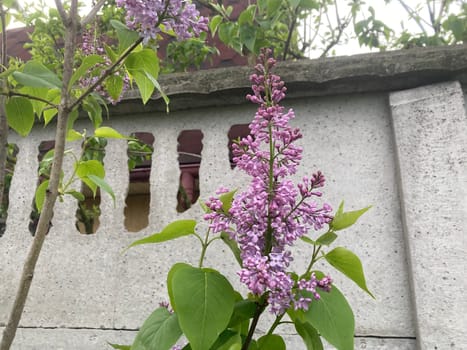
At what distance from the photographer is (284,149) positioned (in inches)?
29.0

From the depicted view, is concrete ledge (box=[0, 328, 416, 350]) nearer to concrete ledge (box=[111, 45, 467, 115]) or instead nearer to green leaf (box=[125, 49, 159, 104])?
concrete ledge (box=[111, 45, 467, 115])

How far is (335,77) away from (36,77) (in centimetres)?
88

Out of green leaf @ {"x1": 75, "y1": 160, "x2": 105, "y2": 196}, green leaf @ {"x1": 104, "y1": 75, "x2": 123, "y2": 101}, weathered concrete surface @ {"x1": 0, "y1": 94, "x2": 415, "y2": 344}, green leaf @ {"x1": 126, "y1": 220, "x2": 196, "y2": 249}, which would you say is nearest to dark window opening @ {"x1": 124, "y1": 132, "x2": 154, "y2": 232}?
weathered concrete surface @ {"x1": 0, "y1": 94, "x2": 415, "y2": 344}

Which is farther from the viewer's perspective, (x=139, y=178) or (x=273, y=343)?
(x=139, y=178)

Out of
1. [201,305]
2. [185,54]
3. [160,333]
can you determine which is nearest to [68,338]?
[160,333]

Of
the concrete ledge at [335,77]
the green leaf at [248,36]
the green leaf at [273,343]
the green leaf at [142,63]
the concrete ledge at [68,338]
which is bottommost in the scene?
the concrete ledge at [68,338]

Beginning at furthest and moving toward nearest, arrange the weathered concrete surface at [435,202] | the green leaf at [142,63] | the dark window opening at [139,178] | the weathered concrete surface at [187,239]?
the dark window opening at [139,178], the weathered concrete surface at [187,239], the weathered concrete surface at [435,202], the green leaf at [142,63]

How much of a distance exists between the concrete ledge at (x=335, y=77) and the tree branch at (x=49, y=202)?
0.68m

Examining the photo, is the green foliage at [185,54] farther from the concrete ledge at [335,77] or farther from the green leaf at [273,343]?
the green leaf at [273,343]

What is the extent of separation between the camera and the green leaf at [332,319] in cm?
72

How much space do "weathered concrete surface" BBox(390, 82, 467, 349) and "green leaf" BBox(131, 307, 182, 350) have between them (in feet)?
2.39

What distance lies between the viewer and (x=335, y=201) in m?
1.41

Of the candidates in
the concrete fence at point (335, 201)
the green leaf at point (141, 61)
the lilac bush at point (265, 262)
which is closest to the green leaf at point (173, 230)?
the lilac bush at point (265, 262)

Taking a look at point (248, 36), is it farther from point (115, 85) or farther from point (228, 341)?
point (228, 341)
